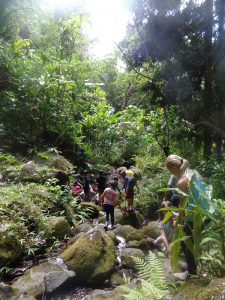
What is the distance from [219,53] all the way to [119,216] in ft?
19.9

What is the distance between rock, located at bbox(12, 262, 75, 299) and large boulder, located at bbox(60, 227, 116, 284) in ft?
0.66

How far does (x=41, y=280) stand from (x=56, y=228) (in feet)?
5.64

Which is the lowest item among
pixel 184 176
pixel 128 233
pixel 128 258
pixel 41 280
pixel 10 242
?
pixel 41 280

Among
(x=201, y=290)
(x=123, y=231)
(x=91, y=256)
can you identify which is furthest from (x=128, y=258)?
(x=201, y=290)

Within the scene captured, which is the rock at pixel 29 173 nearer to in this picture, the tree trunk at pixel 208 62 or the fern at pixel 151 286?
the fern at pixel 151 286

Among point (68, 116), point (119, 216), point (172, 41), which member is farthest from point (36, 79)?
point (119, 216)

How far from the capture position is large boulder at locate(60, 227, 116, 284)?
530 centimetres

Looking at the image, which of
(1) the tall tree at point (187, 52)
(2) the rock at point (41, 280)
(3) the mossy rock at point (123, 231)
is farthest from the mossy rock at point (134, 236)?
(1) the tall tree at point (187, 52)

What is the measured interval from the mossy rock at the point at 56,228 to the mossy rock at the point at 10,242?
2.31 feet

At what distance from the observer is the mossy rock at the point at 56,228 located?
21.3 feet

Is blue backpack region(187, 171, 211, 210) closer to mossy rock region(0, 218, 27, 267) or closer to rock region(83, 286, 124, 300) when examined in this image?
rock region(83, 286, 124, 300)

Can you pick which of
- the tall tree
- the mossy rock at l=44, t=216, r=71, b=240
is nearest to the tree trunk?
the tall tree

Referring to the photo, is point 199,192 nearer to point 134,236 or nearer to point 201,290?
point 201,290

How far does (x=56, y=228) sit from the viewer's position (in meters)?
6.70
